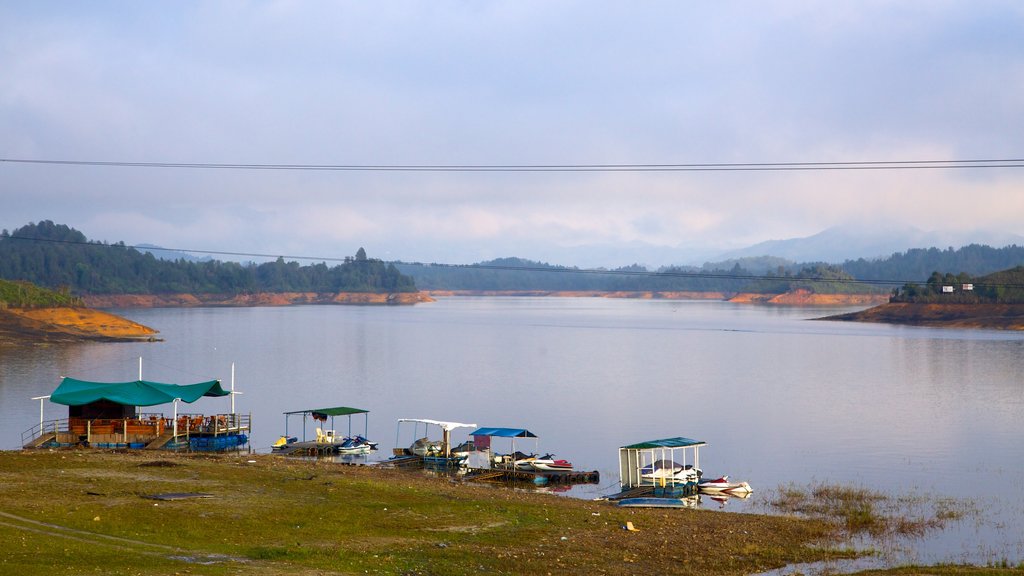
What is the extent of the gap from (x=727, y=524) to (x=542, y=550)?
24.1 feet

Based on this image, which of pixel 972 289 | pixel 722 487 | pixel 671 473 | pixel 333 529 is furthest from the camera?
pixel 972 289

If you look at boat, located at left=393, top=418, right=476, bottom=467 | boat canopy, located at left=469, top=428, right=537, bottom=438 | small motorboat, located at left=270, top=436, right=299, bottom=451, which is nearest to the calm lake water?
small motorboat, located at left=270, top=436, right=299, bottom=451

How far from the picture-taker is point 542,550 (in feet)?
66.8

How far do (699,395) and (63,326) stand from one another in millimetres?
86027

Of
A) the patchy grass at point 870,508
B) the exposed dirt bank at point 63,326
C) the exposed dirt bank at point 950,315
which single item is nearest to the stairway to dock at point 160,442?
the patchy grass at point 870,508

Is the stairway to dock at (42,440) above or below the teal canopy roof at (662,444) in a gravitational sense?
below

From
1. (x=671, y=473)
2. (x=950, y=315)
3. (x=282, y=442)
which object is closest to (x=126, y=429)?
(x=282, y=442)

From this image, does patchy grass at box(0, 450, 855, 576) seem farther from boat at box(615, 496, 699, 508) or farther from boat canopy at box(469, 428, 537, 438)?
boat canopy at box(469, 428, 537, 438)

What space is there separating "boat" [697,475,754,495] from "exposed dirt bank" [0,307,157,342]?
3565 inches

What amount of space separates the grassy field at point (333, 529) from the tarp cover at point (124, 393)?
9208 mm

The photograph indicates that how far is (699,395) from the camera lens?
213ft

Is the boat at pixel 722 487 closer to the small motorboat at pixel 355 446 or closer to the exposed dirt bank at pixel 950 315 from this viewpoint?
the small motorboat at pixel 355 446

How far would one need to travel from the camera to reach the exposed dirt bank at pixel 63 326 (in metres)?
109

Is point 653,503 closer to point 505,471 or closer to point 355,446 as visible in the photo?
point 505,471
